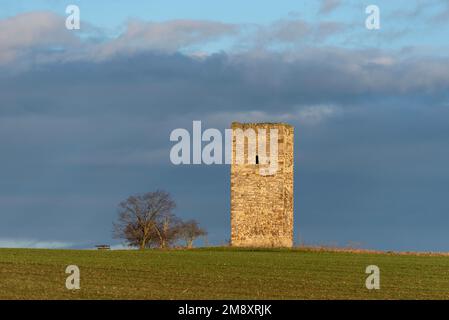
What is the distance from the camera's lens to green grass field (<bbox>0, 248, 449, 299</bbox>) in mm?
26016

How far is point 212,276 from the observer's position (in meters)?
31.5

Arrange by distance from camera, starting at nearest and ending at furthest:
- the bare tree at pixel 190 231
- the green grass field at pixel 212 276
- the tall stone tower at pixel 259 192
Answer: the green grass field at pixel 212 276 → the tall stone tower at pixel 259 192 → the bare tree at pixel 190 231

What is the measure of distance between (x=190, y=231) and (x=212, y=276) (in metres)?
42.5

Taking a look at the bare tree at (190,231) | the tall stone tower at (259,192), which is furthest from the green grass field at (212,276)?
the bare tree at (190,231)

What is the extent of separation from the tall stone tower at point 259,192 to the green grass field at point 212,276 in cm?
1204

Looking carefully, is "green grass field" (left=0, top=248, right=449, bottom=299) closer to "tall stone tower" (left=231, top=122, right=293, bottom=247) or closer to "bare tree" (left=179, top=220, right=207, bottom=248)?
"tall stone tower" (left=231, top=122, right=293, bottom=247)

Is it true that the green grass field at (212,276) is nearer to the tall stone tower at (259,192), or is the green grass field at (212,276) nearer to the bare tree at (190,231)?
the tall stone tower at (259,192)

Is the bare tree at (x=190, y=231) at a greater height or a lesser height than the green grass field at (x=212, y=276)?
greater

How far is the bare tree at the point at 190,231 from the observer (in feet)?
237

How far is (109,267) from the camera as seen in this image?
34.4 meters
